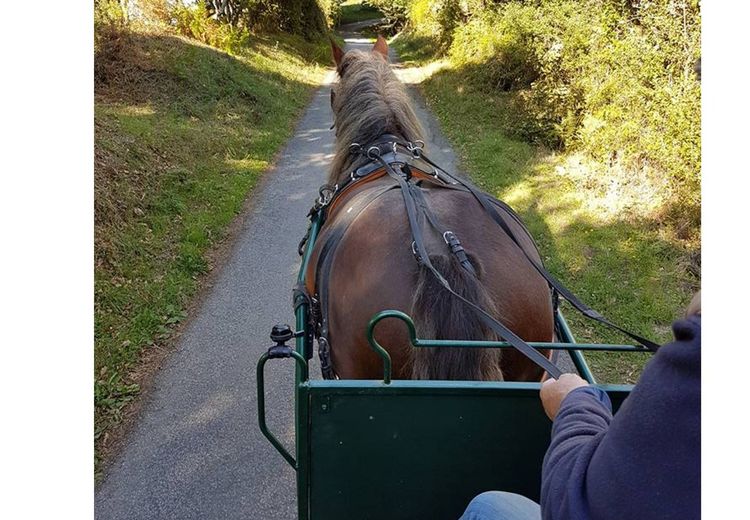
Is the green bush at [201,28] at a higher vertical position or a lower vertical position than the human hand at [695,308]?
higher

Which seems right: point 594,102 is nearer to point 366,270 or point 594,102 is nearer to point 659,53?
point 659,53

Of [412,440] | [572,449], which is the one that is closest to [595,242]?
[412,440]

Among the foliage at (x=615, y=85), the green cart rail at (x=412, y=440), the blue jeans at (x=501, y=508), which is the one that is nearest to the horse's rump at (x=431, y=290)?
the green cart rail at (x=412, y=440)

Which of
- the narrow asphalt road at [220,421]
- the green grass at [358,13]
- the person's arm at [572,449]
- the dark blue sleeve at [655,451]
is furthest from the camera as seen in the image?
the green grass at [358,13]

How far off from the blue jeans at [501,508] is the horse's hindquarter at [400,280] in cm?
54

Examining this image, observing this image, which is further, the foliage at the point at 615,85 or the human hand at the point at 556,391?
the foliage at the point at 615,85

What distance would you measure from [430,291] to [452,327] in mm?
146

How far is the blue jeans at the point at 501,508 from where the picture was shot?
56.3 inches

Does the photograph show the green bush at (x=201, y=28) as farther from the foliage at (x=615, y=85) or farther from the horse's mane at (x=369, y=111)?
the horse's mane at (x=369, y=111)

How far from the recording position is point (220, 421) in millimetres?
3607

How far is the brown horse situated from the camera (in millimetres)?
1815

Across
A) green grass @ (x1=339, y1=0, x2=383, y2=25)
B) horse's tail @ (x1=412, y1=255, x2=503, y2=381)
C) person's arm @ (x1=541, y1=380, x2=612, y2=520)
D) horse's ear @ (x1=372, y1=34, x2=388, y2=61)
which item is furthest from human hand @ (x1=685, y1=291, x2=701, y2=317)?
green grass @ (x1=339, y1=0, x2=383, y2=25)

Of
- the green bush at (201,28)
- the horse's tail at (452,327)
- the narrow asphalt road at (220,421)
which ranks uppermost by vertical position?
the green bush at (201,28)

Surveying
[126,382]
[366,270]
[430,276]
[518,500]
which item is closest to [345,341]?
[366,270]
